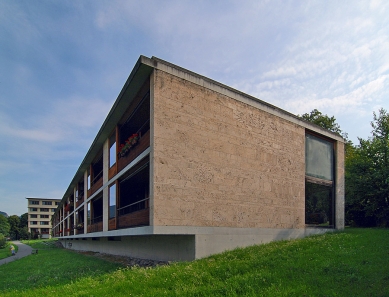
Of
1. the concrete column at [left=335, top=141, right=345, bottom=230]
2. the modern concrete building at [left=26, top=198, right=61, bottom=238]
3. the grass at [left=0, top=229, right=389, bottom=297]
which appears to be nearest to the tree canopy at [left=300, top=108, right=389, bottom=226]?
the concrete column at [left=335, top=141, right=345, bottom=230]

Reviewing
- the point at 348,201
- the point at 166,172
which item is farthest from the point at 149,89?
the point at 348,201

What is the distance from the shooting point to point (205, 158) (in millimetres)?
12984

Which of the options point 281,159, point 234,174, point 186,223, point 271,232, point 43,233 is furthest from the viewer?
point 43,233

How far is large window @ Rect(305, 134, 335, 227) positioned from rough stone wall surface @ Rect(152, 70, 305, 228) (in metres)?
1.44

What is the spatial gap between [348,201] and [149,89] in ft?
63.6

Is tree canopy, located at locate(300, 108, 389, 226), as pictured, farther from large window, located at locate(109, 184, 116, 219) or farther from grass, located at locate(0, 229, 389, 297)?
large window, located at locate(109, 184, 116, 219)

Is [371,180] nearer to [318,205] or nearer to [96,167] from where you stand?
[318,205]

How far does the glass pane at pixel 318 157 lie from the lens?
18.3 m

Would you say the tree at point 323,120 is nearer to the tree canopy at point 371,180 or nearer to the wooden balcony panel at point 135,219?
the tree canopy at point 371,180

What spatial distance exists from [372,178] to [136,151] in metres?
18.1

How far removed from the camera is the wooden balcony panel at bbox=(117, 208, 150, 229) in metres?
12.0

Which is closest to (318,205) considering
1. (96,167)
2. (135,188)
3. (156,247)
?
(156,247)

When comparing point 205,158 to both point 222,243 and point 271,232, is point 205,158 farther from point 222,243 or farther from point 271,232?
point 271,232

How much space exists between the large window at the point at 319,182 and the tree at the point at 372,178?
16.0ft
